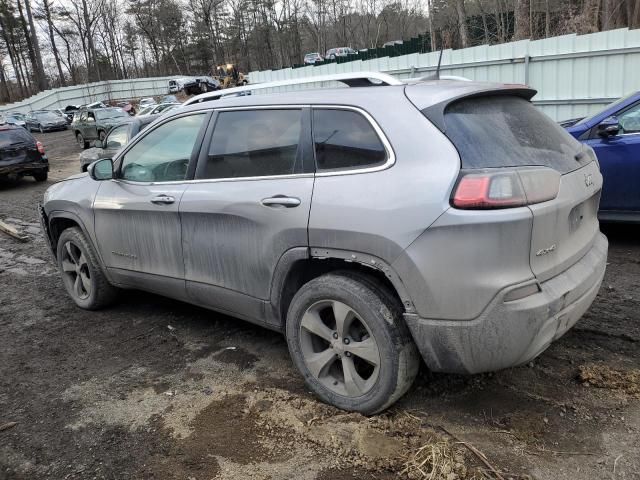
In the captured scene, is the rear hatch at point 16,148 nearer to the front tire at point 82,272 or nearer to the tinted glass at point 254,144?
the front tire at point 82,272

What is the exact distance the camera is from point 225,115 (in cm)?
374

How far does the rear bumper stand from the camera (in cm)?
257

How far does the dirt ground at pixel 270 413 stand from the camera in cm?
267

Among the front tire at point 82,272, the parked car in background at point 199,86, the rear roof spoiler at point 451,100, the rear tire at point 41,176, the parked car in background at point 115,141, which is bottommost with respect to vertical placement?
the rear tire at point 41,176

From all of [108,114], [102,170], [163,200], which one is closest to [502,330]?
[163,200]

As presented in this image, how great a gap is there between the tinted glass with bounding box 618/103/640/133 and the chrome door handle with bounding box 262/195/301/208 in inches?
169

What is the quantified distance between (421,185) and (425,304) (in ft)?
1.88

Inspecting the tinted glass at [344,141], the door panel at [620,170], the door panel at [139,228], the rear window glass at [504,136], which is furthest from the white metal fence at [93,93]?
the rear window glass at [504,136]

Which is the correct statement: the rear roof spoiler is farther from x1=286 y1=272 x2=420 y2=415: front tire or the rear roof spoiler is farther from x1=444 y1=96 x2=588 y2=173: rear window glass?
x1=286 y1=272 x2=420 y2=415: front tire

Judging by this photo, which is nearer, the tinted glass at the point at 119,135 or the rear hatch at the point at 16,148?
the rear hatch at the point at 16,148

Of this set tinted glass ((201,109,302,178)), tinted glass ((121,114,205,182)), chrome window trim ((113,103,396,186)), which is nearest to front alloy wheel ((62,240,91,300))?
tinted glass ((121,114,205,182))

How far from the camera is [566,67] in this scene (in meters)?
11.3

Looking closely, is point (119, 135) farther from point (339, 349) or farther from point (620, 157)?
point (339, 349)

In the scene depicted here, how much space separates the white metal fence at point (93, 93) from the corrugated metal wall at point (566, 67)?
4815 centimetres
